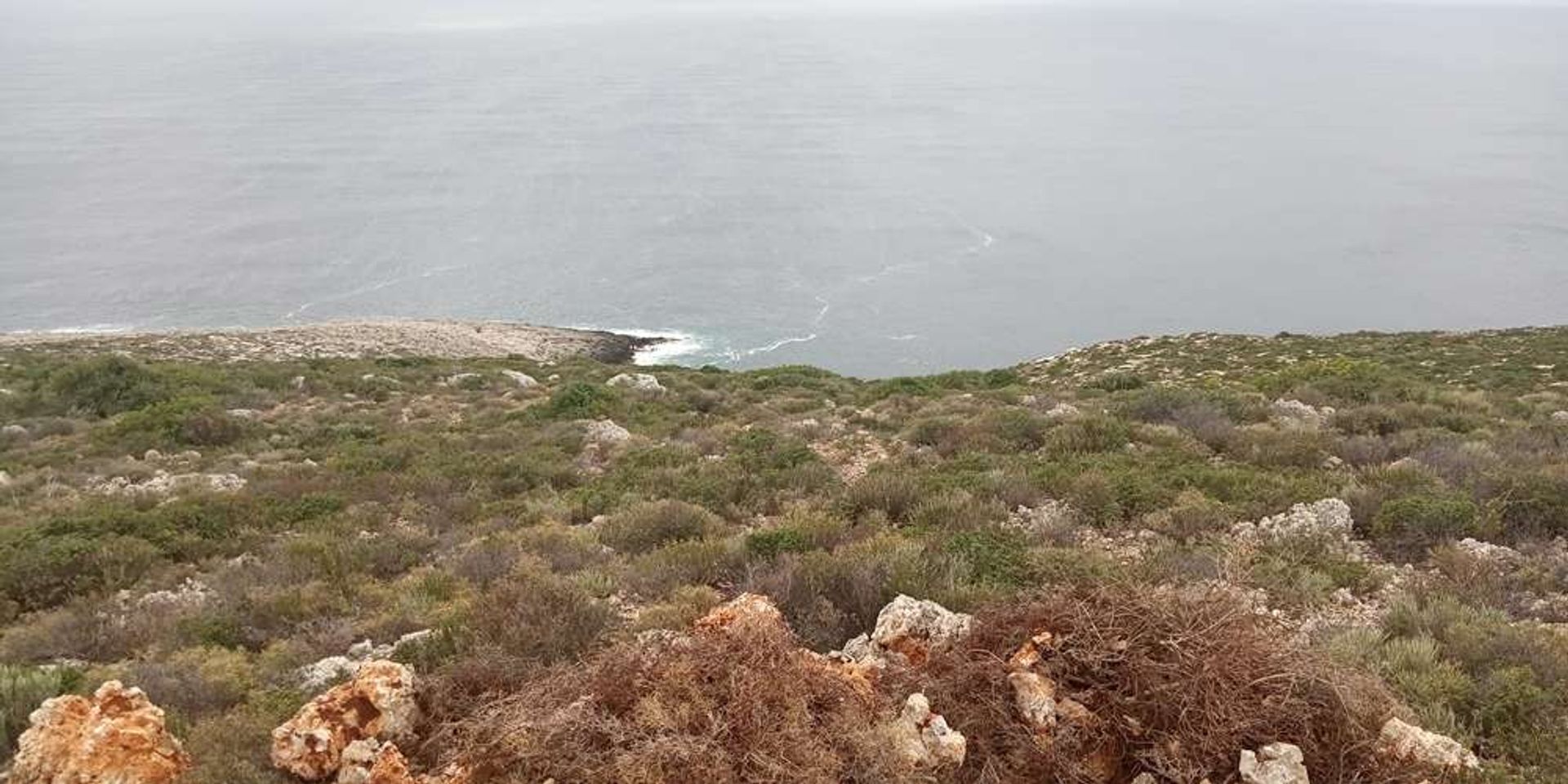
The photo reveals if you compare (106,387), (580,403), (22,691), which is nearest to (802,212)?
(580,403)

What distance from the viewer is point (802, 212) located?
6938cm

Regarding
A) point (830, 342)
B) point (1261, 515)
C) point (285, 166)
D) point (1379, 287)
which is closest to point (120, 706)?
point (1261, 515)

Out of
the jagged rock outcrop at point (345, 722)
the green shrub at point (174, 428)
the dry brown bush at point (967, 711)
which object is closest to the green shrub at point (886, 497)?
the dry brown bush at point (967, 711)

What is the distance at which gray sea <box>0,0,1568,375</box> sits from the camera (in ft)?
169

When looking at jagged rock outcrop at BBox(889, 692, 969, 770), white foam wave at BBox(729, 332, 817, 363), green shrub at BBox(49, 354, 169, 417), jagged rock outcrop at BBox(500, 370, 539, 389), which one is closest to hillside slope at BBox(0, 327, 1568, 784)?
jagged rock outcrop at BBox(889, 692, 969, 770)

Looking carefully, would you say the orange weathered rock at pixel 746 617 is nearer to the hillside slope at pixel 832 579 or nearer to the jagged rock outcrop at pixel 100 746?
the hillside slope at pixel 832 579

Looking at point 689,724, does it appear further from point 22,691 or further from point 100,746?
point 22,691

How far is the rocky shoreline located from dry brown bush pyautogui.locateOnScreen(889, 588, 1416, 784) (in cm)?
2972

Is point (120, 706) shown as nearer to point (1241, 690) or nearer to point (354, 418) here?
point (1241, 690)

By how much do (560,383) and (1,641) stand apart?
16.0 metres

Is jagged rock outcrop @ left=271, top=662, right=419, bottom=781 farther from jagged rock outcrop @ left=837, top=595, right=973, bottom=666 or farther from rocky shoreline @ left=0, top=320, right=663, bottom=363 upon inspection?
rocky shoreline @ left=0, top=320, right=663, bottom=363

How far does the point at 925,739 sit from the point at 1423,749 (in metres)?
2.59

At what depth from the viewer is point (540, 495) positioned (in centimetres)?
1189

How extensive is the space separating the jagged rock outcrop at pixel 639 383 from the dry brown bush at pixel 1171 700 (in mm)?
15870
